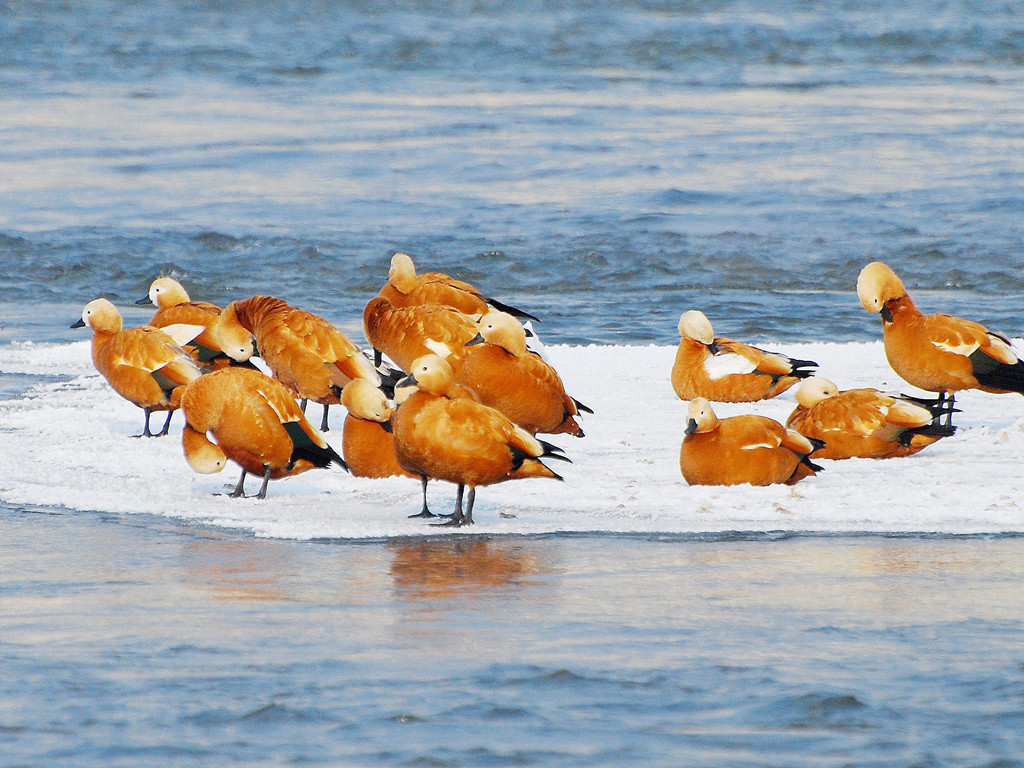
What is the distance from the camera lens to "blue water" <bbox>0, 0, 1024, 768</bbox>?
3.89 meters

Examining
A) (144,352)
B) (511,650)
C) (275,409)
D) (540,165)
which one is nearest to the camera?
(511,650)

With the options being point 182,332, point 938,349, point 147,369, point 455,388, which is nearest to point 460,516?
point 455,388

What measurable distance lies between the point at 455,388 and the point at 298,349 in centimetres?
178

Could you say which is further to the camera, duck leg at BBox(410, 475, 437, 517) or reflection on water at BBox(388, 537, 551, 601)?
duck leg at BBox(410, 475, 437, 517)

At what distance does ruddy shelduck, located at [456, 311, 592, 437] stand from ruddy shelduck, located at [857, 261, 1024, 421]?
1.81 metres

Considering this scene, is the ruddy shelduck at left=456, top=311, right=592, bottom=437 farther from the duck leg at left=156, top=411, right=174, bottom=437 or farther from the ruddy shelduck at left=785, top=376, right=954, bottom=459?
the duck leg at left=156, top=411, right=174, bottom=437

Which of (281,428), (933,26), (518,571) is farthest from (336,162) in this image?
(933,26)

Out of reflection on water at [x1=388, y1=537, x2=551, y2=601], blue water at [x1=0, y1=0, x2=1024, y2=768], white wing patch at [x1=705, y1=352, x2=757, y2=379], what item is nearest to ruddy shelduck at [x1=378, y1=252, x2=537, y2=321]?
white wing patch at [x1=705, y1=352, x2=757, y2=379]

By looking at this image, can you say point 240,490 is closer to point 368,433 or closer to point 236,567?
point 368,433

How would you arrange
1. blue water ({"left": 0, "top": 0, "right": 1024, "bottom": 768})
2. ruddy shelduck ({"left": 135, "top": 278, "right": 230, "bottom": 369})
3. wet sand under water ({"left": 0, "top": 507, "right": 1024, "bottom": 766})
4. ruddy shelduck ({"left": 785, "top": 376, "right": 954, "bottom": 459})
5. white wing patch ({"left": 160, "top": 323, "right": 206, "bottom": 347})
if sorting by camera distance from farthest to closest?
white wing patch ({"left": 160, "top": 323, "right": 206, "bottom": 347}) → ruddy shelduck ({"left": 135, "top": 278, "right": 230, "bottom": 369}) → ruddy shelduck ({"left": 785, "top": 376, "right": 954, "bottom": 459}) → blue water ({"left": 0, "top": 0, "right": 1024, "bottom": 768}) → wet sand under water ({"left": 0, "top": 507, "right": 1024, "bottom": 766})

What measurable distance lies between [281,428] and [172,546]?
3.38 feet

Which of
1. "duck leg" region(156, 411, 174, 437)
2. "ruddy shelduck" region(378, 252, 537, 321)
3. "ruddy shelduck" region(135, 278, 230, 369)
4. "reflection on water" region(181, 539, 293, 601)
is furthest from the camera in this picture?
"ruddy shelduck" region(378, 252, 537, 321)

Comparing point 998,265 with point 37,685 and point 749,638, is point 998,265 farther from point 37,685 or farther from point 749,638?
point 37,685

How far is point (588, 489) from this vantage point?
21.8 feet
